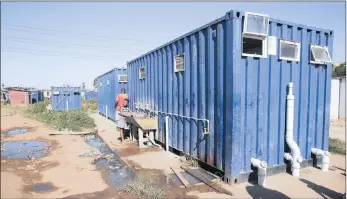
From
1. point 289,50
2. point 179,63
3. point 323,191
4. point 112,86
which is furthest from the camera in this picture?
point 112,86

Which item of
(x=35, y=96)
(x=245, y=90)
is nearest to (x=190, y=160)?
(x=245, y=90)

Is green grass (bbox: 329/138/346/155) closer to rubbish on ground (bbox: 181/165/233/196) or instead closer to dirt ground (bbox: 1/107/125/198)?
rubbish on ground (bbox: 181/165/233/196)

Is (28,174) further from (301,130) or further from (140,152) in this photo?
(301,130)

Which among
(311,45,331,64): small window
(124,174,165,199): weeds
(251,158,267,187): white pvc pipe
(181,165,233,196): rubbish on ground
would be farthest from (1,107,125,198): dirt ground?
(311,45,331,64): small window

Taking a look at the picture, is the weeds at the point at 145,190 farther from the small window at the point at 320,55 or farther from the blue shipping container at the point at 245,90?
the small window at the point at 320,55

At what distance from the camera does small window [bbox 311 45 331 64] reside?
6.12 meters

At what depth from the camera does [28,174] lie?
6.05 meters

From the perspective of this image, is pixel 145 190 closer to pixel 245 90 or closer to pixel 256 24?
Result: pixel 245 90

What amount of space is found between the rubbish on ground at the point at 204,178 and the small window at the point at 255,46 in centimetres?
269

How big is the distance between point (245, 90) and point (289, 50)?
1.67m

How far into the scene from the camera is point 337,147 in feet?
27.4

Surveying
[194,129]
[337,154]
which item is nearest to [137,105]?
[194,129]

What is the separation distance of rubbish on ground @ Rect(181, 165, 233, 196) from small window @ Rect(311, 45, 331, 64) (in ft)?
12.7

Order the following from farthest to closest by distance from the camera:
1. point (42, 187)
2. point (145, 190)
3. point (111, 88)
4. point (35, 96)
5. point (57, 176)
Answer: point (35, 96) → point (111, 88) → point (57, 176) → point (42, 187) → point (145, 190)
